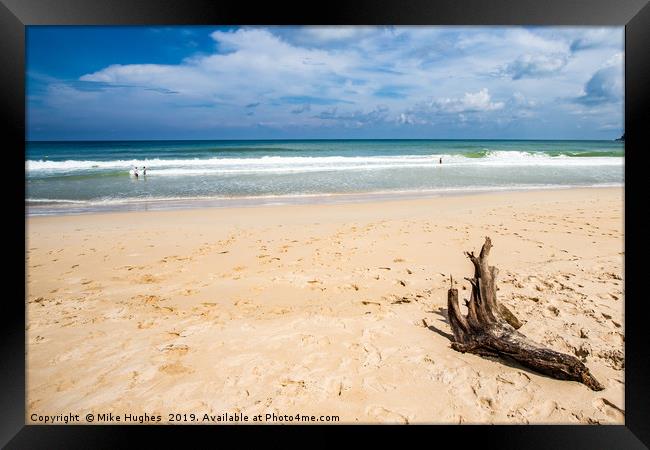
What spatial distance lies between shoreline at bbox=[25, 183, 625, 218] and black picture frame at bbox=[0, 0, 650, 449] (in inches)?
299

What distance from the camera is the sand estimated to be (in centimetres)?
238

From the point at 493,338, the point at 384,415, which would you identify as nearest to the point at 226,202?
the point at 493,338

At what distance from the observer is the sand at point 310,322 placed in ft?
7.80

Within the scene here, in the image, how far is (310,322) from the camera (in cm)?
336

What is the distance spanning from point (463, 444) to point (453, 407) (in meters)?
0.48

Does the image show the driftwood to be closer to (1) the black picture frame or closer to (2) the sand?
(2) the sand

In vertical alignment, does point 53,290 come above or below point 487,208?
below

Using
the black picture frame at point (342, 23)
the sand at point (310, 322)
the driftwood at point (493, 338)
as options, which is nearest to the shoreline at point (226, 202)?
the sand at point (310, 322)

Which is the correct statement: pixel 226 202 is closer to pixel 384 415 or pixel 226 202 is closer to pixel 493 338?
pixel 493 338

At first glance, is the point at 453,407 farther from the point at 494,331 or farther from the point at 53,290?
the point at 53,290

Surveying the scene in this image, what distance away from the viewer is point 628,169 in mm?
1968

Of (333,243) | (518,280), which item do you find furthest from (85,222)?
(518,280)

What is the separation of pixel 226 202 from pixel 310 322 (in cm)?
749

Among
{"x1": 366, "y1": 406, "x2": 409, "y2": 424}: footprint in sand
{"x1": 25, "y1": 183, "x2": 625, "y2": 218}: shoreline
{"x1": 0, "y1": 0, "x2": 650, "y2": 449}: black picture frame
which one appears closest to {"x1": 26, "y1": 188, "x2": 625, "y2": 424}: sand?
{"x1": 366, "y1": 406, "x2": 409, "y2": 424}: footprint in sand
